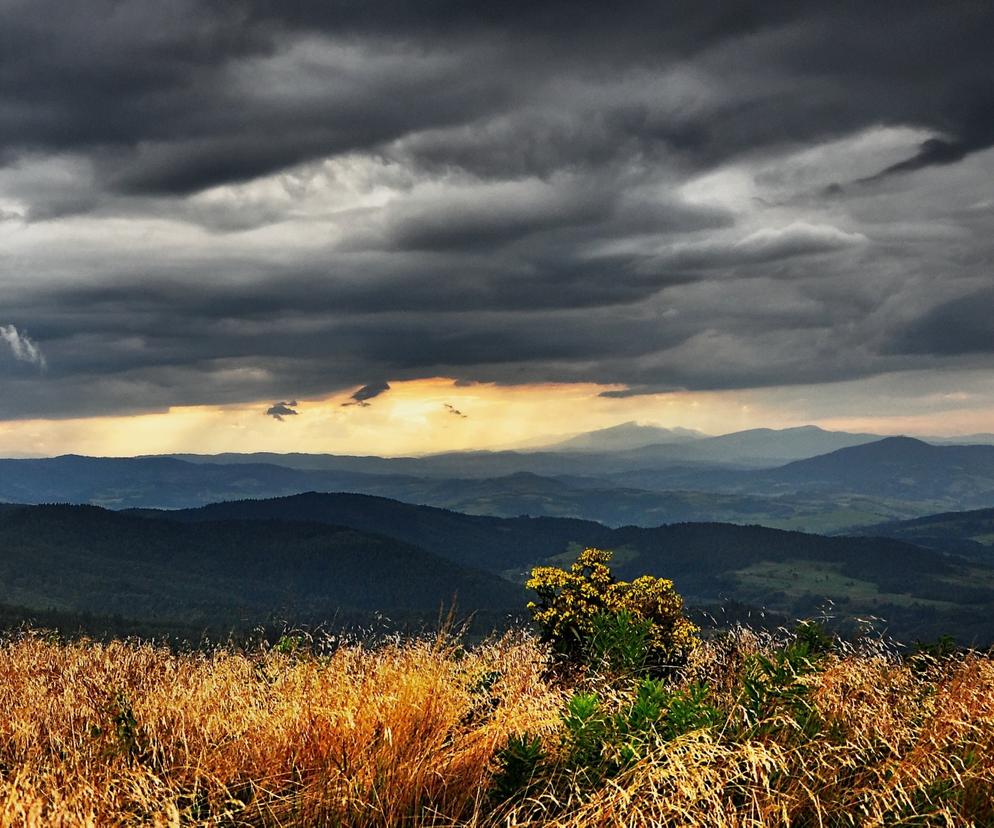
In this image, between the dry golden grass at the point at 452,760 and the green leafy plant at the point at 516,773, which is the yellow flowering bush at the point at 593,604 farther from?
the green leafy plant at the point at 516,773

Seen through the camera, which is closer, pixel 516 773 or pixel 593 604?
pixel 516 773

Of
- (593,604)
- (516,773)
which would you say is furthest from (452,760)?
(593,604)

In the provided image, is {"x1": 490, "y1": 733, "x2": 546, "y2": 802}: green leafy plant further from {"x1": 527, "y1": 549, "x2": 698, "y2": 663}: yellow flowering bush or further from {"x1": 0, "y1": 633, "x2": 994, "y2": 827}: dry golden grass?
{"x1": 527, "y1": 549, "x2": 698, "y2": 663}: yellow flowering bush

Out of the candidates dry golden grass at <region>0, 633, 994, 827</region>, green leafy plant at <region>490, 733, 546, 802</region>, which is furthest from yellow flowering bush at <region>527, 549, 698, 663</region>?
green leafy plant at <region>490, 733, 546, 802</region>

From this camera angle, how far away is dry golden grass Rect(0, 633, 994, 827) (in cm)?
607

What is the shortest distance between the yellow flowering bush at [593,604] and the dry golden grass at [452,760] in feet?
29.7

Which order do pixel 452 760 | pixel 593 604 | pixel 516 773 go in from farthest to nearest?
1. pixel 593 604
2. pixel 452 760
3. pixel 516 773

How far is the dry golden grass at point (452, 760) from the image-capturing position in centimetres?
607

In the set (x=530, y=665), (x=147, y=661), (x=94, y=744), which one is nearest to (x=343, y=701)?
(x=94, y=744)

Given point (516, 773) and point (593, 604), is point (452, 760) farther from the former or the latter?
point (593, 604)

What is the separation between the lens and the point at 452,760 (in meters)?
7.22

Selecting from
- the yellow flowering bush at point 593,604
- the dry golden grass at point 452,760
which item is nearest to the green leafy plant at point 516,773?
the dry golden grass at point 452,760

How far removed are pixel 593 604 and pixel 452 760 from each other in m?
13.1

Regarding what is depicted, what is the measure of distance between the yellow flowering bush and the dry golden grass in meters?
9.05
